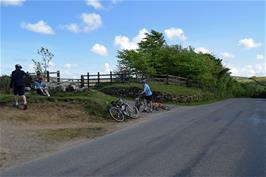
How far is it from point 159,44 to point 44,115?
37035mm

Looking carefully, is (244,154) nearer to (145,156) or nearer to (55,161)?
(145,156)

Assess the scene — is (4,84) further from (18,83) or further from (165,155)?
(165,155)

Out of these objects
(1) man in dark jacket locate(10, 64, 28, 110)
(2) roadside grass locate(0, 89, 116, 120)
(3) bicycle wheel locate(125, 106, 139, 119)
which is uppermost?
(1) man in dark jacket locate(10, 64, 28, 110)

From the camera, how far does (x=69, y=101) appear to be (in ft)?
68.7

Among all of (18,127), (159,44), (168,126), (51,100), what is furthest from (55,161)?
(159,44)

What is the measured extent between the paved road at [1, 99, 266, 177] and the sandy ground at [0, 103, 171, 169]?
0.78 meters

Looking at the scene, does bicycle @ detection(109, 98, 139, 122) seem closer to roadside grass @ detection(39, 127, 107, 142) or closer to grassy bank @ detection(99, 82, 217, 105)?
roadside grass @ detection(39, 127, 107, 142)

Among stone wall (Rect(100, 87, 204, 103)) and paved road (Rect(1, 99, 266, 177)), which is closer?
paved road (Rect(1, 99, 266, 177))

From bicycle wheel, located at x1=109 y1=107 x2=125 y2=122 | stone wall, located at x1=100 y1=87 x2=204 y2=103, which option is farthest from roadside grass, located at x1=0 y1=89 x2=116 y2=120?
stone wall, located at x1=100 y1=87 x2=204 y2=103

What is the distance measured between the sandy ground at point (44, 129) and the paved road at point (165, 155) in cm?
78

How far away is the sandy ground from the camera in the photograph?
12.4 metres

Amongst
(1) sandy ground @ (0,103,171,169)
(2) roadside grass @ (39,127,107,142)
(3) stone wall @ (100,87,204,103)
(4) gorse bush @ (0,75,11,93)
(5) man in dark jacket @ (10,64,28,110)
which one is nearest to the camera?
(1) sandy ground @ (0,103,171,169)

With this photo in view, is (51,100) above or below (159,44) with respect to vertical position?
below

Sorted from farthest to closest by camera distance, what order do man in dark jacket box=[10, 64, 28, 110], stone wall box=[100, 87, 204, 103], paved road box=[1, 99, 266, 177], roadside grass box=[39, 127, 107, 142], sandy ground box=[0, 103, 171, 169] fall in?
stone wall box=[100, 87, 204, 103] → man in dark jacket box=[10, 64, 28, 110] → roadside grass box=[39, 127, 107, 142] → sandy ground box=[0, 103, 171, 169] → paved road box=[1, 99, 266, 177]
